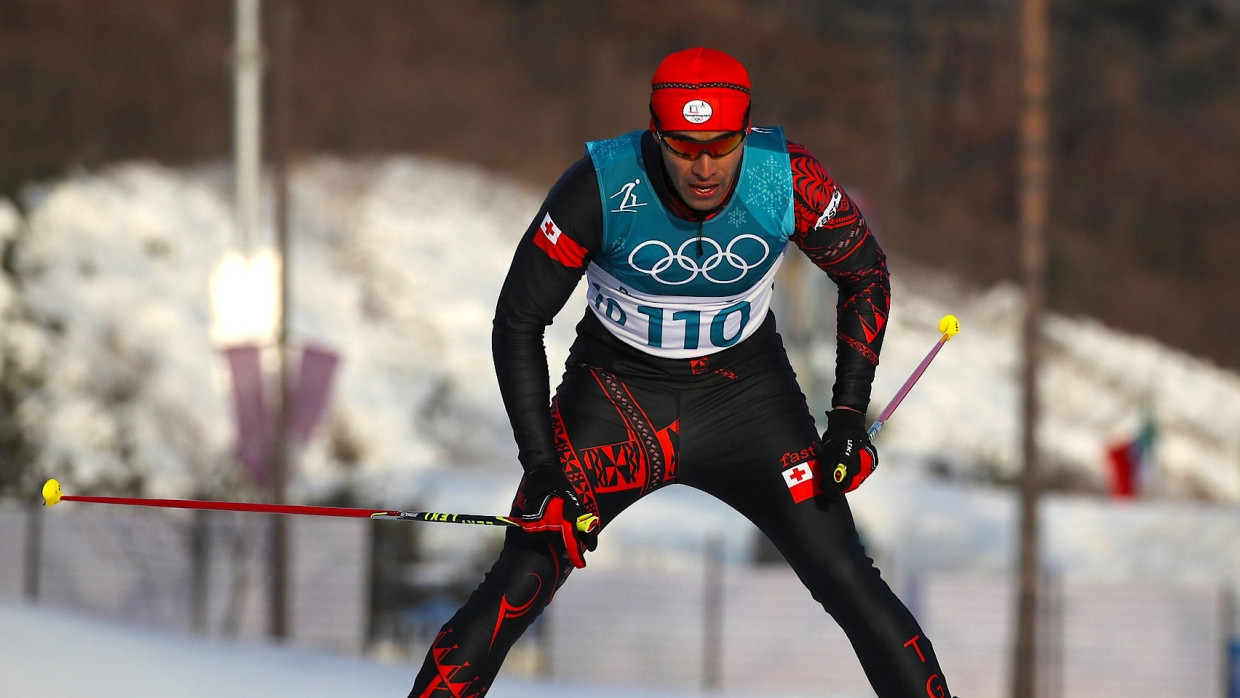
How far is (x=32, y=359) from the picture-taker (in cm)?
2498

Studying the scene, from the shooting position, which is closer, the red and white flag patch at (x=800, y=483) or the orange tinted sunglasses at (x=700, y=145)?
the orange tinted sunglasses at (x=700, y=145)

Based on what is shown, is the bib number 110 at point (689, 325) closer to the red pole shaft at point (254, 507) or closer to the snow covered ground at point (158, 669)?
the red pole shaft at point (254, 507)

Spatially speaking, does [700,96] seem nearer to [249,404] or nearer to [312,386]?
[312,386]

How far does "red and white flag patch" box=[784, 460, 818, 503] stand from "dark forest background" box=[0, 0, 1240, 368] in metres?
26.5

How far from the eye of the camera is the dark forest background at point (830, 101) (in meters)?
33.2

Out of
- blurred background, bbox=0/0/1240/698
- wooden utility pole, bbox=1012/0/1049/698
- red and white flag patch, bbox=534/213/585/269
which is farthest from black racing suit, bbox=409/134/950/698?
blurred background, bbox=0/0/1240/698

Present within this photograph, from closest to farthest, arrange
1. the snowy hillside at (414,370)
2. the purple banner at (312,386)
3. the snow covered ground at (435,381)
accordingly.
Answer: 1. the purple banner at (312,386)
2. the snow covered ground at (435,381)
3. the snowy hillside at (414,370)

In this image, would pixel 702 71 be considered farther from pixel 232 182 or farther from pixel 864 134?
pixel 864 134

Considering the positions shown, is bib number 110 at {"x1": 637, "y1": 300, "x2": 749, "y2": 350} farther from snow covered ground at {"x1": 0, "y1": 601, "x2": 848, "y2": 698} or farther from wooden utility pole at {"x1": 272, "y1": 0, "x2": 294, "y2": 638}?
wooden utility pole at {"x1": 272, "y1": 0, "x2": 294, "y2": 638}

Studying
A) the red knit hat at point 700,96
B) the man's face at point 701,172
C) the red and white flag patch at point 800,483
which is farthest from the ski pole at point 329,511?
the red knit hat at point 700,96

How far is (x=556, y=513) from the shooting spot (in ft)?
13.5

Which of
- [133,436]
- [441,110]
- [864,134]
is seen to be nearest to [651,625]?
[133,436]

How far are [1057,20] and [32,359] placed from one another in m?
31.5

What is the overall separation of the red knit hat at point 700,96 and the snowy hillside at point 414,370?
15721 mm
